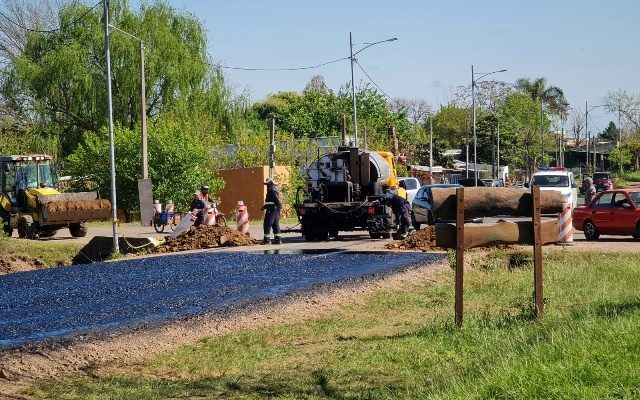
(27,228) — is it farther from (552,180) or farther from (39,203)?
(552,180)

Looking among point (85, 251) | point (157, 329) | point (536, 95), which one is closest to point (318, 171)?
point (85, 251)

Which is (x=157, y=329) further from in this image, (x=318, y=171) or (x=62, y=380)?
(x=318, y=171)

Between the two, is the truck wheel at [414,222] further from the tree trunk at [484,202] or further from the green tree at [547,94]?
the green tree at [547,94]

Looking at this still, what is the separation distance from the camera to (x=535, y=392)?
8258mm

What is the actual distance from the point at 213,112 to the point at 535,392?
2179 inches

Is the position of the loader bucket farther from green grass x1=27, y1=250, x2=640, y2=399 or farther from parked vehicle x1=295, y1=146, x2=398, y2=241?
green grass x1=27, y1=250, x2=640, y2=399

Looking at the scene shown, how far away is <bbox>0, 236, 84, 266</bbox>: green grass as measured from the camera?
3369 centimetres

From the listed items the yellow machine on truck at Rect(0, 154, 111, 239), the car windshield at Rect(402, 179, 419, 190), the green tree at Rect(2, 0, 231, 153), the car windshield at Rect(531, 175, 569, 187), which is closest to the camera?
the yellow machine on truck at Rect(0, 154, 111, 239)

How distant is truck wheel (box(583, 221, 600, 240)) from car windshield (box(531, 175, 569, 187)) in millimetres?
Result: 10389

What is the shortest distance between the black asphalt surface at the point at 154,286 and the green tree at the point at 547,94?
10474 cm

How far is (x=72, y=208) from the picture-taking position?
40.0m

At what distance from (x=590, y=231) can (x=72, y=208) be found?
18.8 meters

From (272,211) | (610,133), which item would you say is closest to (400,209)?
(272,211)

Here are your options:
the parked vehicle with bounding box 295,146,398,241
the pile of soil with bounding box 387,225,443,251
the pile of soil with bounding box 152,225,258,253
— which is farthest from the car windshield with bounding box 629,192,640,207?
the pile of soil with bounding box 152,225,258,253
